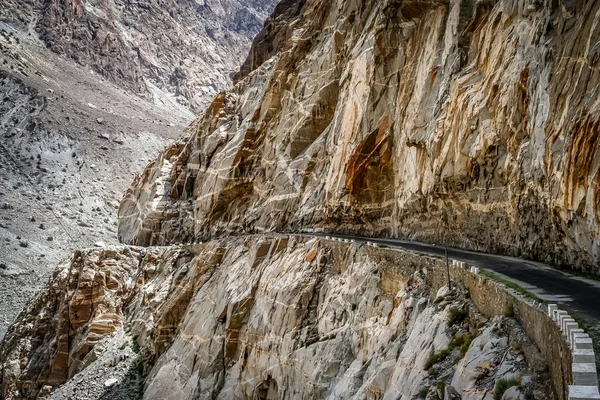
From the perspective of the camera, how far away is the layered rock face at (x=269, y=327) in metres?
12.8

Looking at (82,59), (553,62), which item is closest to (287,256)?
(553,62)

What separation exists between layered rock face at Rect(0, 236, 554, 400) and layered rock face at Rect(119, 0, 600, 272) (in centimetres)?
401

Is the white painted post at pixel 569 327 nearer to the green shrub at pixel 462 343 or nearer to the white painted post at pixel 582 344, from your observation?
the white painted post at pixel 582 344

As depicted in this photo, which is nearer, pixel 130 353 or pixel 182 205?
pixel 130 353

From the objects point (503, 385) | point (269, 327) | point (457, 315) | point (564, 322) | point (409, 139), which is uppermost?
point (409, 139)

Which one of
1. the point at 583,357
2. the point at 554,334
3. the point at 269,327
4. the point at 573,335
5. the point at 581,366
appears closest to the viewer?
the point at 581,366

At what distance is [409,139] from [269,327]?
11.1 metres

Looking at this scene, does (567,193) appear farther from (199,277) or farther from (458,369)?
(199,277)

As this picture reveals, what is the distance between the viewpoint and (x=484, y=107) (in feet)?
75.4

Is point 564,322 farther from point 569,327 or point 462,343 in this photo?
point 462,343

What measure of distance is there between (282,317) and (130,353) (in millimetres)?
18013

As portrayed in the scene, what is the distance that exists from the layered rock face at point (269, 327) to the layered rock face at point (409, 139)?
401 cm

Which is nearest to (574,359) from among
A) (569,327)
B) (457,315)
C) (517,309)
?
(569,327)

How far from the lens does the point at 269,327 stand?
95.4 feet
